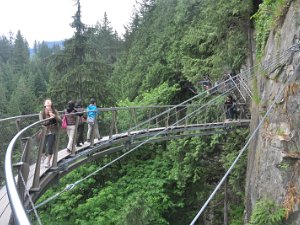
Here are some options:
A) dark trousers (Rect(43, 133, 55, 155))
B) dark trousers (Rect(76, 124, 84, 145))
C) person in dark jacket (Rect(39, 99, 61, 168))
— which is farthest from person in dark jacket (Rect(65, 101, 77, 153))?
dark trousers (Rect(43, 133, 55, 155))

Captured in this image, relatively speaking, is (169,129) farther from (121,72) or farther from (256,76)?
(121,72)

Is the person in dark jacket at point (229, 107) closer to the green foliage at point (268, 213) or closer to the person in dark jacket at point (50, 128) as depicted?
the green foliage at point (268, 213)

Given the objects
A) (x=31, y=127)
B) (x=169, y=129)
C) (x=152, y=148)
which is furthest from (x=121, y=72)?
(x=31, y=127)

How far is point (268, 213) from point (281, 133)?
5.26 feet

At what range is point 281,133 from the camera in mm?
7527

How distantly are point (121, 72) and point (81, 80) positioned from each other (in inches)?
569

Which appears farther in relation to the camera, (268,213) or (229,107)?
(229,107)

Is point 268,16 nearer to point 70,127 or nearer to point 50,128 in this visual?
point 70,127

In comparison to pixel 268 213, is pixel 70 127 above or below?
above

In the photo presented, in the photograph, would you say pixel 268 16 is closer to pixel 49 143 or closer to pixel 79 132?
pixel 79 132

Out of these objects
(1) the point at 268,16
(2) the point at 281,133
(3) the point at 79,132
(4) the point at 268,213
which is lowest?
(4) the point at 268,213

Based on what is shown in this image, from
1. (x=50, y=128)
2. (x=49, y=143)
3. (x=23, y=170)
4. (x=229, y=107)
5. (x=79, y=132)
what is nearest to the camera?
(x=23, y=170)

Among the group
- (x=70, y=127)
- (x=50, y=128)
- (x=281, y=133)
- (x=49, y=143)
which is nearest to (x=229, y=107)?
(x=281, y=133)

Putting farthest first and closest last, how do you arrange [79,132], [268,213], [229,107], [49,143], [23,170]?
1. [229,107]
2. [79,132]
3. [268,213]
4. [49,143]
5. [23,170]
